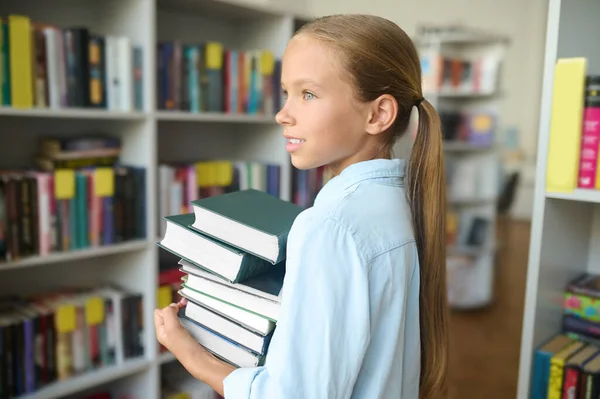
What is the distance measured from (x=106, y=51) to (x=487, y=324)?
314 centimetres

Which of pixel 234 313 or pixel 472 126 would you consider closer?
pixel 234 313

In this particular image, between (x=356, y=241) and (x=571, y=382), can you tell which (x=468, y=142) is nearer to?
(x=571, y=382)

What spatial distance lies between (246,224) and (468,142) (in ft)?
12.4

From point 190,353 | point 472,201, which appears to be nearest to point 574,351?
point 190,353

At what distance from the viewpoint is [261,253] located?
0.83 meters

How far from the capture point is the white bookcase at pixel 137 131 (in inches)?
76.2

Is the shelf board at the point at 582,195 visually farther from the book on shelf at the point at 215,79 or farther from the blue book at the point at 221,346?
the book on shelf at the point at 215,79

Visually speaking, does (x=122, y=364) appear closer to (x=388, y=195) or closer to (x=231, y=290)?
(x=231, y=290)

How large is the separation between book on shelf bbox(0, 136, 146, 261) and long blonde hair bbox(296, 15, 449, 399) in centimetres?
125

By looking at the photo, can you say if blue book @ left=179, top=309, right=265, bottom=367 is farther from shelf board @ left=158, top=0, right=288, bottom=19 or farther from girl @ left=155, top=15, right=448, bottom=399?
shelf board @ left=158, top=0, right=288, bottom=19

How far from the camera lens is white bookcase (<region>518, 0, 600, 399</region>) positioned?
1228 millimetres

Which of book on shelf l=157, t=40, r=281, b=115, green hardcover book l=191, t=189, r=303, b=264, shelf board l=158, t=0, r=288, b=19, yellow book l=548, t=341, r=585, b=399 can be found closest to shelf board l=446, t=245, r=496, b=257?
book on shelf l=157, t=40, r=281, b=115

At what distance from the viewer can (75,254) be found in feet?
6.06

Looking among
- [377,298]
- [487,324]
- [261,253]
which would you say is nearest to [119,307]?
[261,253]
